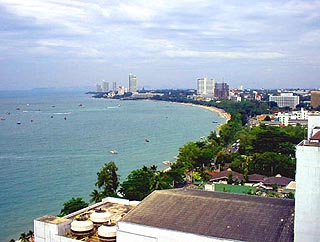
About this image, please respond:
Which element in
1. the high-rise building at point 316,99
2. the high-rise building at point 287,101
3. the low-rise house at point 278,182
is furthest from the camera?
the high-rise building at point 287,101

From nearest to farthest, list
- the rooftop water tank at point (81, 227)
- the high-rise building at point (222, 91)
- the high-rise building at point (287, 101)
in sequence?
the rooftop water tank at point (81, 227)
the high-rise building at point (287, 101)
the high-rise building at point (222, 91)

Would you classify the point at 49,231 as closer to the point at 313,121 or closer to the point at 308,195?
the point at 308,195

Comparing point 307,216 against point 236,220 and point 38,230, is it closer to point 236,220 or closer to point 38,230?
point 236,220

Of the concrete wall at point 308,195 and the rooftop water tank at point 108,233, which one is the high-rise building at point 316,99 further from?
the rooftop water tank at point 108,233

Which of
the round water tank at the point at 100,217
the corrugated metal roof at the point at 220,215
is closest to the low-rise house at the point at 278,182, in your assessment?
the corrugated metal roof at the point at 220,215

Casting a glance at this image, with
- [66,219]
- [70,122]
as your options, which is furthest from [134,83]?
[66,219]

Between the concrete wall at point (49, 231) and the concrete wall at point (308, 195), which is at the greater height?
the concrete wall at point (308, 195)
